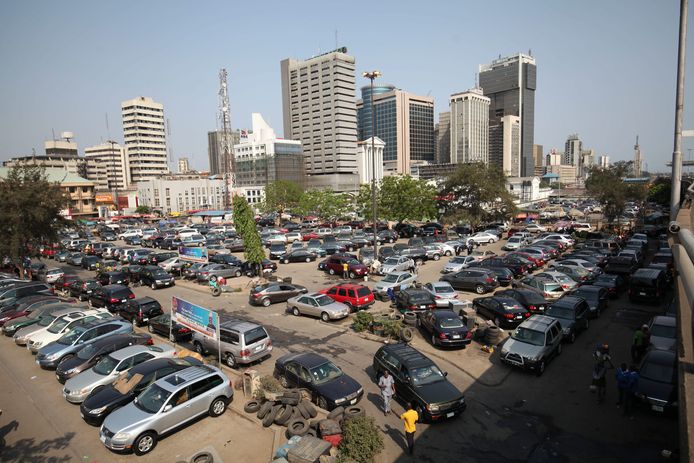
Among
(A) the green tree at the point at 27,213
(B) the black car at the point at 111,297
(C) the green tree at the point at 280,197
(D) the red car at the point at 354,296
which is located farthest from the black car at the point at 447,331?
(C) the green tree at the point at 280,197

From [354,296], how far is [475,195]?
36545 mm

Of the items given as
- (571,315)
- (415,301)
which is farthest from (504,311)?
(415,301)

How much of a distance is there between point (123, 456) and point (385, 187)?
48.7 m

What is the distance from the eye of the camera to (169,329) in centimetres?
2022

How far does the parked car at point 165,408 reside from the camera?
35.7ft

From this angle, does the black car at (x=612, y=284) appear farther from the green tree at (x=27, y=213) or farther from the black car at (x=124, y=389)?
the green tree at (x=27, y=213)

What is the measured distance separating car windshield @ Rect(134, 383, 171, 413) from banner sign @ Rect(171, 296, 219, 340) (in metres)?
3.80

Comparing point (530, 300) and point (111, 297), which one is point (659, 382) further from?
point (111, 297)

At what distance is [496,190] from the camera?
54562mm

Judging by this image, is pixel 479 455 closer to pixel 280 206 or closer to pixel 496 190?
pixel 496 190

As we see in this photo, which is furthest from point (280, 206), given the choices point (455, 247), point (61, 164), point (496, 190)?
point (61, 164)

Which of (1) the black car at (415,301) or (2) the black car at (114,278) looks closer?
(1) the black car at (415,301)

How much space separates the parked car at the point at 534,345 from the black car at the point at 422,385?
3.82m

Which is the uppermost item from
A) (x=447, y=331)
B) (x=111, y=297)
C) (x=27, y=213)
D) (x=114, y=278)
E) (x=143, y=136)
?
(x=143, y=136)
